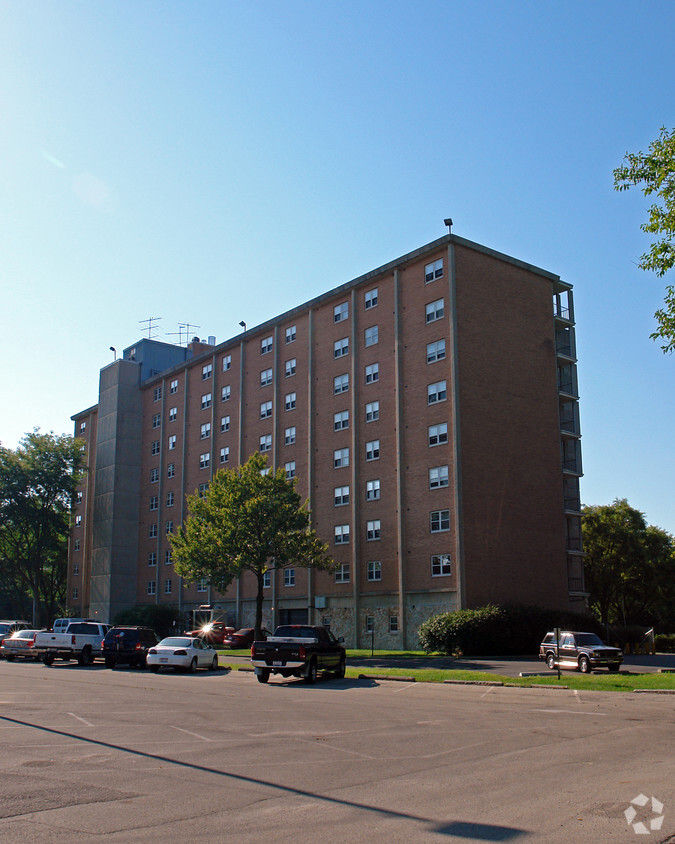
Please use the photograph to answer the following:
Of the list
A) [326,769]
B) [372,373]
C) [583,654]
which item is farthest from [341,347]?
[326,769]

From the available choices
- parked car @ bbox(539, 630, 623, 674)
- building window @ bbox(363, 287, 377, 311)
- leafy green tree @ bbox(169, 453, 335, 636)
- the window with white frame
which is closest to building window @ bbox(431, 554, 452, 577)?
leafy green tree @ bbox(169, 453, 335, 636)

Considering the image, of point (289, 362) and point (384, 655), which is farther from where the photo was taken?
point (289, 362)

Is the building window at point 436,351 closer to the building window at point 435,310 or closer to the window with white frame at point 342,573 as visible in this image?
the building window at point 435,310

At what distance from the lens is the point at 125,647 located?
3406 cm

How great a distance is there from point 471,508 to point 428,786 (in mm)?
34743

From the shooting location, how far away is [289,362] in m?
57.7

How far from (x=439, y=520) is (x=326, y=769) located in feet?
112

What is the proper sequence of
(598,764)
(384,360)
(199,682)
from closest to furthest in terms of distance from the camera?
1. (598,764)
2. (199,682)
3. (384,360)

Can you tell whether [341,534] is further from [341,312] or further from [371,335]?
[341,312]

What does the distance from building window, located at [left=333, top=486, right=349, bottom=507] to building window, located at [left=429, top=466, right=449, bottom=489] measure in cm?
710

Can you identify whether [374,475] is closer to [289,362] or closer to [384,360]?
[384,360]

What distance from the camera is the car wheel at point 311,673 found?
26094 millimetres

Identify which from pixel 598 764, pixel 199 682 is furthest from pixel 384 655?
pixel 598 764

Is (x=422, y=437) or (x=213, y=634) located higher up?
(x=422, y=437)
